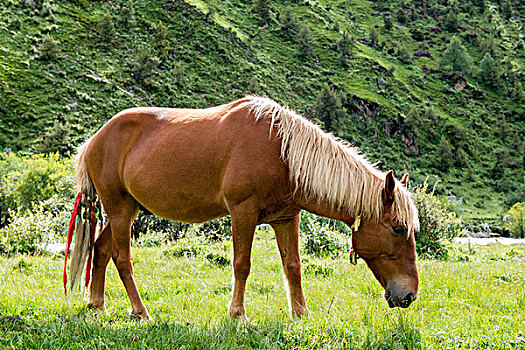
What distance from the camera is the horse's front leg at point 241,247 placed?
395 centimetres

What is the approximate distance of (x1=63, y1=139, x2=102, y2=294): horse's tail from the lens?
507cm

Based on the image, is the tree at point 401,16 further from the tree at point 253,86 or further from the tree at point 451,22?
the tree at point 253,86

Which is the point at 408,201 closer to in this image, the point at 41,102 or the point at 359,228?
the point at 359,228

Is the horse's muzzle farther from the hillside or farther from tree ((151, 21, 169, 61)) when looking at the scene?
tree ((151, 21, 169, 61))

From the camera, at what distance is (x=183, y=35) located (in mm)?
69125

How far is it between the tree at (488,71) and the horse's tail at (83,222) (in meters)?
99.5

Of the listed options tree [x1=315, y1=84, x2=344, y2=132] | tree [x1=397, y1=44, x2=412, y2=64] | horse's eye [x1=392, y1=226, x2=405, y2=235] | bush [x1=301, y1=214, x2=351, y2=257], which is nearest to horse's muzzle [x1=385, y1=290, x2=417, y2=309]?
horse's eye [x1=392, y1=226, x2=405, y2=235]

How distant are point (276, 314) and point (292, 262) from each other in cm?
59

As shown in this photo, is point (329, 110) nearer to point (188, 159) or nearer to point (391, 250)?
point (188, 159)

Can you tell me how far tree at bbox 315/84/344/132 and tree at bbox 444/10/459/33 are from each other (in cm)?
6069

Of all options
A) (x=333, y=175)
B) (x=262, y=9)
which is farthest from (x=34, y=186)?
(x=262, y=9)

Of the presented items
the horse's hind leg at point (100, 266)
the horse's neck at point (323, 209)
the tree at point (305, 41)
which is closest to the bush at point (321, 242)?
the horse's hind leg at point (100, 266)

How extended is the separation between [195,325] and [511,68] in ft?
358

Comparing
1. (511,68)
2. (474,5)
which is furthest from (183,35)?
(474,5)
